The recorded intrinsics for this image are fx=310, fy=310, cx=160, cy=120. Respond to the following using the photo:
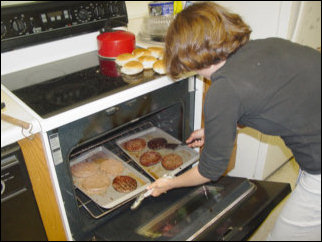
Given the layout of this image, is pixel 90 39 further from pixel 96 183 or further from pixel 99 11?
pixel 96 183

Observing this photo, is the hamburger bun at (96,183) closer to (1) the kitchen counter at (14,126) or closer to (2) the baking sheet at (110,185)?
(2) the baking sheet at (110,185)

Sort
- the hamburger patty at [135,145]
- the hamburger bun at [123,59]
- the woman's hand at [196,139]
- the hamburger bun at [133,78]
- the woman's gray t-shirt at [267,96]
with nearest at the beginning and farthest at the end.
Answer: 1. the woman's gray t-shirt at [267,96]
2. the hamburger bun at [133,78]
3. the hamburger bun at [123,59]
4. the woman's hand at [196,139]
5. the hamburger patty at [135,145]

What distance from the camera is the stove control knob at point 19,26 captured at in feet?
3.83

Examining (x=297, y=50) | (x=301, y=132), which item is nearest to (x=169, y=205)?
(x=301, y=132)

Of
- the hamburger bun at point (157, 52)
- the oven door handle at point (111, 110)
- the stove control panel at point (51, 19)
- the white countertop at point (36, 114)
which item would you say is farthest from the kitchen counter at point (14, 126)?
the hamburger bun at point (157, 52)

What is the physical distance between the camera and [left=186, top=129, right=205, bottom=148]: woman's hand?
1327 mm

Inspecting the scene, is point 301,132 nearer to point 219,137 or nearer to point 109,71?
point 219,137

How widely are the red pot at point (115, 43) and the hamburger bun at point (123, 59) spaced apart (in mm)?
68

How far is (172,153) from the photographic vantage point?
1447 millimetres

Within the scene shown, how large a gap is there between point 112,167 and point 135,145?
17 cm

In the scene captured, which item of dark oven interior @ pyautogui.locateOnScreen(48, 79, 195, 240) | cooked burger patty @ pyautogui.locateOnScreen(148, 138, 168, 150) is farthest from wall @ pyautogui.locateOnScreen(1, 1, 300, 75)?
cooked burger patty @ pyautogui.locateOnScreen(148, 138, 168, 150)

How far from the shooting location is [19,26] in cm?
118

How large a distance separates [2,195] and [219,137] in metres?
0.61

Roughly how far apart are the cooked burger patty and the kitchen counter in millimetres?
672
